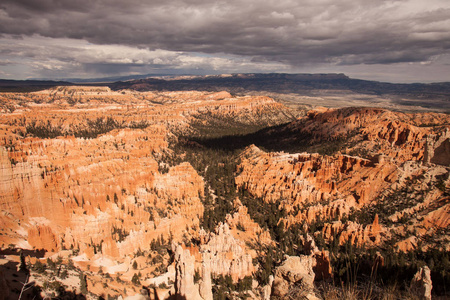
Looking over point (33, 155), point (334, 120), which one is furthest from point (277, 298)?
point (334, 120)

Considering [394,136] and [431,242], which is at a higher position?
[394,136]

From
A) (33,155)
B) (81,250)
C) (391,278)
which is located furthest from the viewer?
(33,155)

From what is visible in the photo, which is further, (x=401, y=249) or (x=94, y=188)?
(x=94, y=188)

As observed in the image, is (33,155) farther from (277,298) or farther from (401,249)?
(401,249)

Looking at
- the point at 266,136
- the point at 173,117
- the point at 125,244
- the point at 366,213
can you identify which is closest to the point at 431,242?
the point at 366,213

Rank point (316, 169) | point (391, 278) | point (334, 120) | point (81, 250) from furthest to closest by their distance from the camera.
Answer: point (334, 120) < point (316, 169) < point (81, 250) < point (391, 278)

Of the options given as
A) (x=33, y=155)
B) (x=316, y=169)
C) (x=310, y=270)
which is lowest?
(x=310, y=270)
